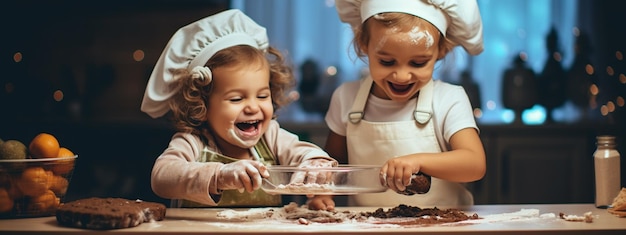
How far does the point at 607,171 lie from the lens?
1559 mm

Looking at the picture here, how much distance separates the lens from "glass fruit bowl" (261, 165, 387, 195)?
4.51 ft

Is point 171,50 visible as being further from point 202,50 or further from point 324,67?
point 324,67

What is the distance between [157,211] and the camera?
4.55 ft

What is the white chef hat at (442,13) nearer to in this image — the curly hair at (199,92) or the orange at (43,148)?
the curly hair at (199,92)

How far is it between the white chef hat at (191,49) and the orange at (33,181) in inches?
10.1

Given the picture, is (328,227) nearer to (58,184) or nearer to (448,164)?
(448,164)

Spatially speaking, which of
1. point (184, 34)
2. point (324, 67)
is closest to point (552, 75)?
point (324, 67)

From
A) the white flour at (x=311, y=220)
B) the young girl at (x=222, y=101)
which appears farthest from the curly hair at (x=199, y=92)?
the white flour at (x=311, y=220)

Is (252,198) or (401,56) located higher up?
(401,56)

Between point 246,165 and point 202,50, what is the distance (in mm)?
322

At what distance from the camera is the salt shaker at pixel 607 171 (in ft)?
5.09

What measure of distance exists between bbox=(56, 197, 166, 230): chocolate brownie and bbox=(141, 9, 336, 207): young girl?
0.11 metres

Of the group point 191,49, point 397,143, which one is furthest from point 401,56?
point 191,49

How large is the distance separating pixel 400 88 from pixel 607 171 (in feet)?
1.35
